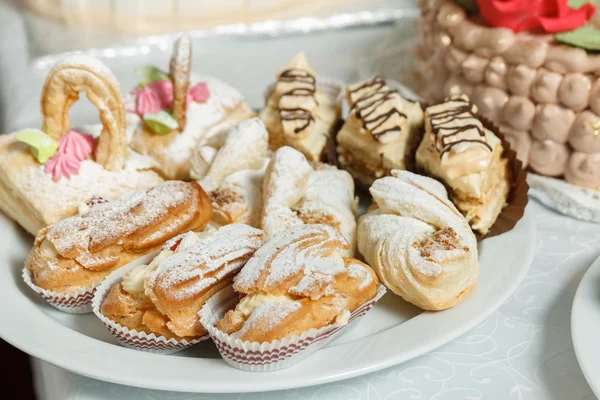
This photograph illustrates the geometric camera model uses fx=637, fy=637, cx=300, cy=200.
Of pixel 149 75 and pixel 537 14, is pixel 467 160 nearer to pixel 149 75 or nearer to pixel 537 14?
pixel 537 14

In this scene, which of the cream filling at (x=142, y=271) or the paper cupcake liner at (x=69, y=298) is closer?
the cream filling at (x=142, y=271)

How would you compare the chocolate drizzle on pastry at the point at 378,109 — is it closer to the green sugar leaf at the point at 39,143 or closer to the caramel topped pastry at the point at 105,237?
the caramel topped pastry at the point at 105,237

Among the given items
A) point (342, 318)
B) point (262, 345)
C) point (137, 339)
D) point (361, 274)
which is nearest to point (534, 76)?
point (361, 274)

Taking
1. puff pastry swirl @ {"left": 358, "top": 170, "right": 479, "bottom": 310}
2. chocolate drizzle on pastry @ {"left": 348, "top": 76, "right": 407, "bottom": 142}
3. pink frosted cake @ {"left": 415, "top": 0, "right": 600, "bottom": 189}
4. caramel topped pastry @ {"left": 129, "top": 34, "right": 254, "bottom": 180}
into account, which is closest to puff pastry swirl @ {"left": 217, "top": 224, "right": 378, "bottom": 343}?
puff pastry swirl @ {"left": 358, "top": 170, "right": 479, "bottom": 310}

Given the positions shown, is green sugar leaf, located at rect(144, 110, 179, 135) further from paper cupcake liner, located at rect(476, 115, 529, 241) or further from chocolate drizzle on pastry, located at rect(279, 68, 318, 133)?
paper cupcake liner, located at rect(476, 115, 529, 241)

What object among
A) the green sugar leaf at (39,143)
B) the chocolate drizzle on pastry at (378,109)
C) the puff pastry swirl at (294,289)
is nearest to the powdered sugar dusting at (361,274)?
the puff pastry swirl at (294,289)

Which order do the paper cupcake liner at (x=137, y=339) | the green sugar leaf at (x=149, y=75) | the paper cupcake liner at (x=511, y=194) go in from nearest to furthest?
the paper cupcake liner at (x=137, y=339)
the paper cupcake liner at (x=511, y=194)
the green sugar leaf at (x=149, y=75)

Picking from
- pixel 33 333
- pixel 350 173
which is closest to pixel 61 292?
pixel 33 333
